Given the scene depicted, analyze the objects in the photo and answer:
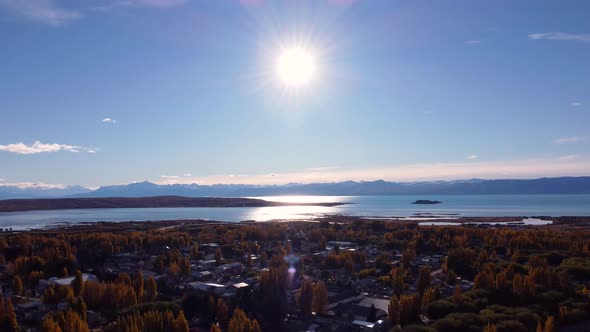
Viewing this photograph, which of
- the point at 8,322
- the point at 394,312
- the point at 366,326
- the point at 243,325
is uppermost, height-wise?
Answer: the point at 243,325

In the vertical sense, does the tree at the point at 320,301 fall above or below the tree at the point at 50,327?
below

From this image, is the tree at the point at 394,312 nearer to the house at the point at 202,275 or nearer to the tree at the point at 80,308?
the tree at the point at 80,308

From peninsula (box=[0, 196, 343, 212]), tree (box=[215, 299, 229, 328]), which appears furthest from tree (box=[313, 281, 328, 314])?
peninsula (box=[0, 196, 343, 212])

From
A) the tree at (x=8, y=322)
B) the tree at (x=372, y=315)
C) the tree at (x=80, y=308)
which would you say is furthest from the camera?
the tree at (x=372, y=315)

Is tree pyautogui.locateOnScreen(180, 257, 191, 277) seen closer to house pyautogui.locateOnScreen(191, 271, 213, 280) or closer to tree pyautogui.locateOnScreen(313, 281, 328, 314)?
house pyautogui.locateOnScreen(191, 271, 213, 280)

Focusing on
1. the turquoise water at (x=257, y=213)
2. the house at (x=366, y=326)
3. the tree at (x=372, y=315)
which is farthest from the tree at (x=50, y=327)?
the turquoise water at (x=257, y=213)

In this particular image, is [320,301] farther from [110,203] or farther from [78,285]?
[110,203]

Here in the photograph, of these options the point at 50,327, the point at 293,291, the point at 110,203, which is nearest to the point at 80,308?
→ the point at 50,327

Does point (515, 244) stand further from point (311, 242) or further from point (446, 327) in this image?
point (446, 327)

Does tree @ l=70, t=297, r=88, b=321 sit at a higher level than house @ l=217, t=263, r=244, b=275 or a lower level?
higher
